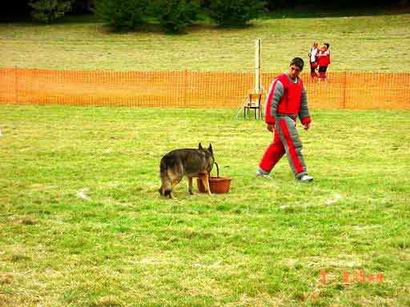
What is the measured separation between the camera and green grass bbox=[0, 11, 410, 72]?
121 ft

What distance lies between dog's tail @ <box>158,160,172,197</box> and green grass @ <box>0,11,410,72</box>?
2443 cm

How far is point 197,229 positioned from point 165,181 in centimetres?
183

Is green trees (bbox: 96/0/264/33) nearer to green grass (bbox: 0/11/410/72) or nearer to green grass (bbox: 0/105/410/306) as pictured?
green grass (bbox: 0/11/410/72)

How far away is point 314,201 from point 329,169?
3.05m

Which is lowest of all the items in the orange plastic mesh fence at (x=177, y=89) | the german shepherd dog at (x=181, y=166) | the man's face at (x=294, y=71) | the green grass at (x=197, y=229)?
the orange plastic mesh fence at (x=177, y=89)

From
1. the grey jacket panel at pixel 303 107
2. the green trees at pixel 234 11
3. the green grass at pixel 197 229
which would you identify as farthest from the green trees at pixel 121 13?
the grey jacket panel at pixel 303 107

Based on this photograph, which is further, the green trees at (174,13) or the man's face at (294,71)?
the green trees at (174,13)

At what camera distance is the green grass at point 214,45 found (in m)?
36.9

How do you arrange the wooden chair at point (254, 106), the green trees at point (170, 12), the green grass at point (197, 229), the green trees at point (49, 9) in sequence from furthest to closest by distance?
the green trees at point (49, 9) < the green trees at point (170, 12) < the wooden chair at point (254, 106) < the green grass at point (197, 229)

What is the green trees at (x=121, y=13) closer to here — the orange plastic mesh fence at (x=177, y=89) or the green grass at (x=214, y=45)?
the green grass at (x=214, y=45)

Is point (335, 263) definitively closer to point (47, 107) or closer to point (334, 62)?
point (47, 107)

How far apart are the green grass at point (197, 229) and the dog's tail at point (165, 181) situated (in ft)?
0.42

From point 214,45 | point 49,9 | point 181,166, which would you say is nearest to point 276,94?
point 181,166

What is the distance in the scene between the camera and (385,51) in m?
39.5
